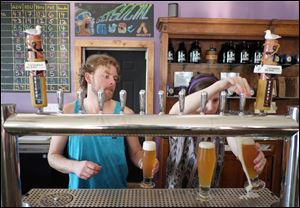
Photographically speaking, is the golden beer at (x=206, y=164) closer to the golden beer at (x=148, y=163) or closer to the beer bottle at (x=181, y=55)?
the golden beer at (x=148, y=163)

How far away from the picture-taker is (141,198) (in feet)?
2.81

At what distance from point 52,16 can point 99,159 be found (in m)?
2.63

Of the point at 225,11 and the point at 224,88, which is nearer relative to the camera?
the point at 224,88

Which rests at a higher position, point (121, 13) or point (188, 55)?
point (121, 13)

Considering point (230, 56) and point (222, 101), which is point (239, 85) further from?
point (230, 56)

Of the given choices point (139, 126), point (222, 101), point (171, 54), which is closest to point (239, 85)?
point (222, 101)

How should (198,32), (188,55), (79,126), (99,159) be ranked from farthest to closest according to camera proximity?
(188,55)
(198,32)
(99,159)
(79,126)

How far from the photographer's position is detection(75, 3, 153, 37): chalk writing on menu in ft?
11.3

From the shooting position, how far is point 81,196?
878mm

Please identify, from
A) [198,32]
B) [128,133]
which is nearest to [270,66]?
[128,133]

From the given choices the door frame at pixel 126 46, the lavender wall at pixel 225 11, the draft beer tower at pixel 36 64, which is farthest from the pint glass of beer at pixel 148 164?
the lavender wall at pixel 225 11

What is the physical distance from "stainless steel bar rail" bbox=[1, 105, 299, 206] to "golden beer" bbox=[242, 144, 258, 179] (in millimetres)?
198

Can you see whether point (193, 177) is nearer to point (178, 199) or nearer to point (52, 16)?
point (178, 199)

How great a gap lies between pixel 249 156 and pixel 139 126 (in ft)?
1.34
